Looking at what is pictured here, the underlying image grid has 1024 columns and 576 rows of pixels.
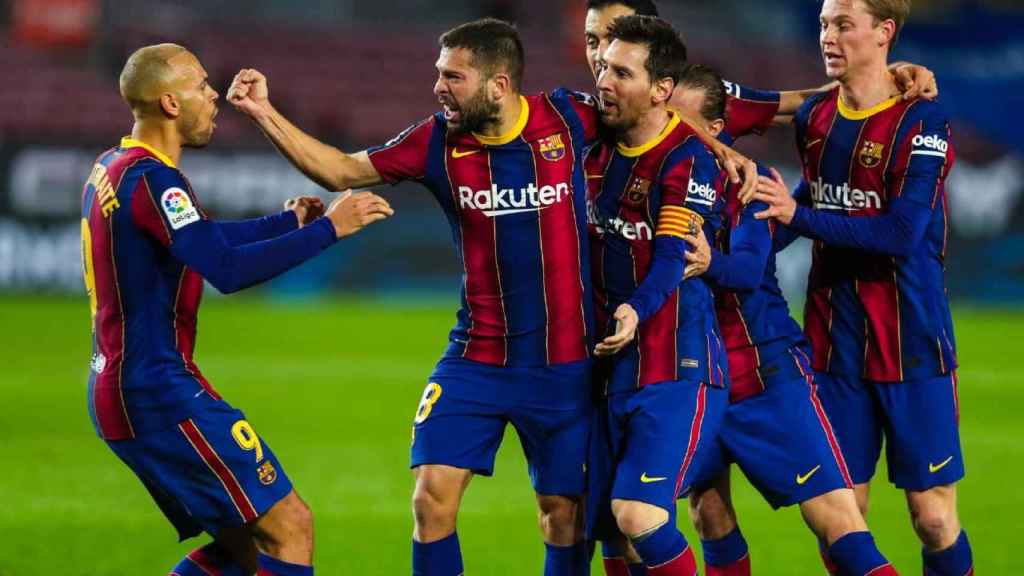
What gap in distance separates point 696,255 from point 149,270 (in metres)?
A: 1.94

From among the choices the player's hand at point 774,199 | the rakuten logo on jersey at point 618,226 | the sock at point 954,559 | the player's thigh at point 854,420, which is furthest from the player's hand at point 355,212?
the sock at point 954,559

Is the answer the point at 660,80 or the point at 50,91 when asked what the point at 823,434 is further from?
the point at 50,91

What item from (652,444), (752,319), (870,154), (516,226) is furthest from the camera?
(870,154)

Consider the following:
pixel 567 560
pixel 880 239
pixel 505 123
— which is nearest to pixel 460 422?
pixel 567 560

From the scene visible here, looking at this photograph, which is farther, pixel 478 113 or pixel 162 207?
pixel 478 113

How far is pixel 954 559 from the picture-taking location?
5.86 meters

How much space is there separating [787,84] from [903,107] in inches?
739

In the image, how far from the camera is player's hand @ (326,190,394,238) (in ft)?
17.3

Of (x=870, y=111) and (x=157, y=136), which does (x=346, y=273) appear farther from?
(x=157, y=136)

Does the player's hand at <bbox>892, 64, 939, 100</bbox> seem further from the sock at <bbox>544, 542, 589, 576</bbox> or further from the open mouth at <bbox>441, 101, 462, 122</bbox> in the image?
the sock at <bbox>544, 542, 589, 576</bbox>

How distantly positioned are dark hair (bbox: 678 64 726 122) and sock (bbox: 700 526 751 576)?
1.72m

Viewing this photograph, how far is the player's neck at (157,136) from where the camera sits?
17.3ft

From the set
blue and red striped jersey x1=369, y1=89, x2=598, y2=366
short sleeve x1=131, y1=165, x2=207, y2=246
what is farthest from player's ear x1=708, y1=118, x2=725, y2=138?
short sleeve x1=131, y1=165, x2=207, y2=246

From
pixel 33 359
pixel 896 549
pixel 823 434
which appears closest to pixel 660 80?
pixel 823 434
